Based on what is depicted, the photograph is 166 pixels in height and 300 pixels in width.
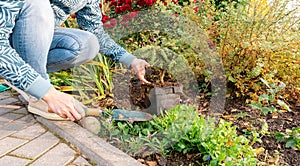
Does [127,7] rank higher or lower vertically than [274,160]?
higher

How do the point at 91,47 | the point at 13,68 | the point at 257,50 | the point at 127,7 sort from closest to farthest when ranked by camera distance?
1. the point at 13,68
2. the point at 91,47
3. the point at 257,50
4. the point at 127,7

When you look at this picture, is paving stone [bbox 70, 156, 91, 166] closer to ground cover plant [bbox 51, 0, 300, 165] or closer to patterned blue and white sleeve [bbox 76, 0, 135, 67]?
ground cover plant [bbox 51, 0, 300, 165]

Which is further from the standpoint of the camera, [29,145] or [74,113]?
[29,145]

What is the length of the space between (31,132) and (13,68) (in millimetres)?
689

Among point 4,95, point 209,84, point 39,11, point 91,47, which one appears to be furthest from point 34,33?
point 209,84

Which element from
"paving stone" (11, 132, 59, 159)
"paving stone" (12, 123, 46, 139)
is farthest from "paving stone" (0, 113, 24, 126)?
"paving stone" (11, 132, 59, 159)

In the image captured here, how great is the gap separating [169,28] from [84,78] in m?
0.82

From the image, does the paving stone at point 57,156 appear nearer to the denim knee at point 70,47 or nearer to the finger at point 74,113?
the finger at point 74,113

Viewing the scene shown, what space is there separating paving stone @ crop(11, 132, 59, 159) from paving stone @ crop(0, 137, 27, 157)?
41 mm

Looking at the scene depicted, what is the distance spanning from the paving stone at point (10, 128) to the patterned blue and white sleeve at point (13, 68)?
2.14ft

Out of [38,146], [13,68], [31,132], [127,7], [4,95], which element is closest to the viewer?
[13,68]

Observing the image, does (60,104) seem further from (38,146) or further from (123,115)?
(123,115)

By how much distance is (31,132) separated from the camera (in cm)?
187

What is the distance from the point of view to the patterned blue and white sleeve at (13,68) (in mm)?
1279
